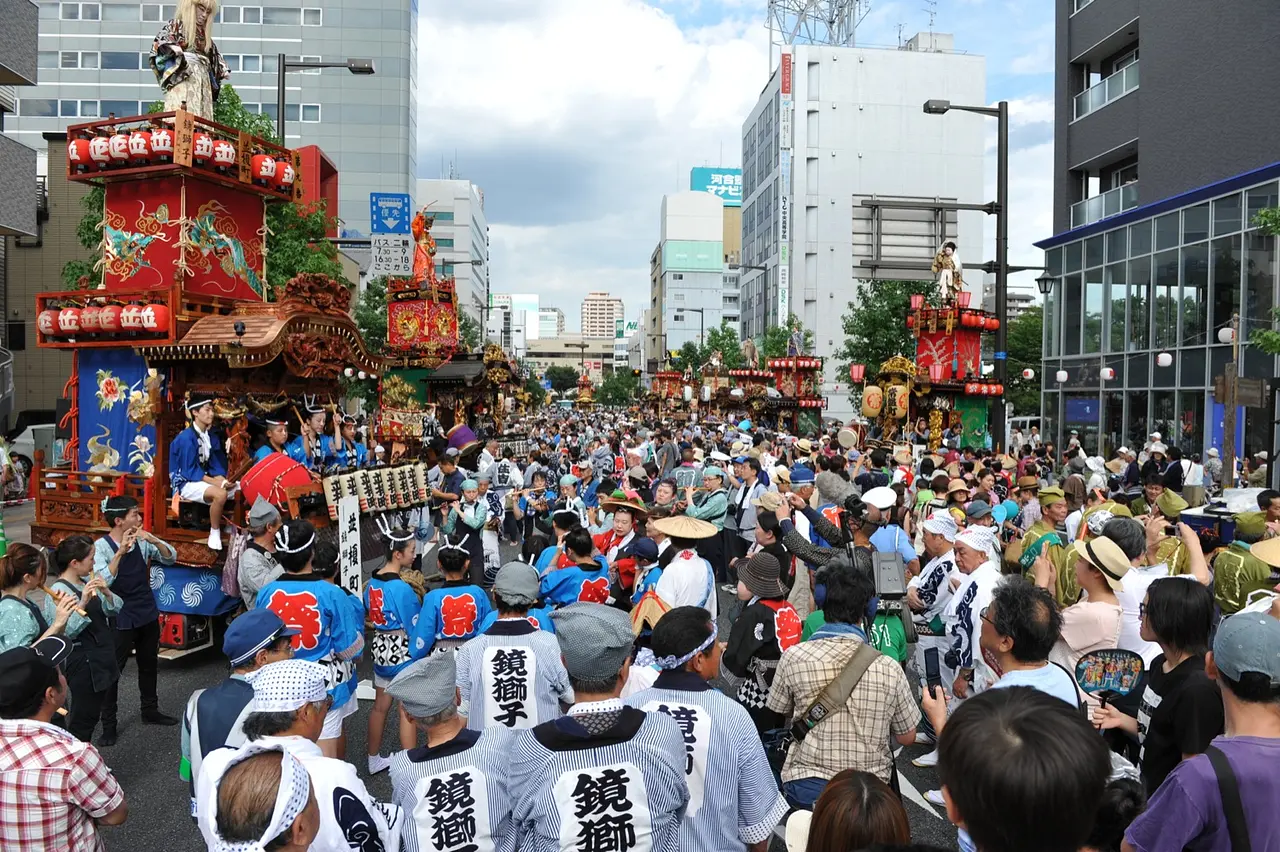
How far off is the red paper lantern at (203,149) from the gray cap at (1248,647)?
10882 millimetres

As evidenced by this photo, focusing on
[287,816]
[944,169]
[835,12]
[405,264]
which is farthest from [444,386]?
[835,12]

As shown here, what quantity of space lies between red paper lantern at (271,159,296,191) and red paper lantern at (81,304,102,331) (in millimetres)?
2833

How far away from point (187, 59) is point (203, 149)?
1564 millimetres

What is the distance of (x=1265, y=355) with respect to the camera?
759 inches

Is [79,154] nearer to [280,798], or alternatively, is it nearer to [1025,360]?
[280,798]

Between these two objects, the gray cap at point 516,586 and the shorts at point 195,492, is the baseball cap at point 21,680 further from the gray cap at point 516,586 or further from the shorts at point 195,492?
the shorts at point 195,492

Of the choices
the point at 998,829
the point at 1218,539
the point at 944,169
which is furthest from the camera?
the point at 944,169

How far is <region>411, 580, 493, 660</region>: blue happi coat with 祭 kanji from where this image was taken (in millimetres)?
5441

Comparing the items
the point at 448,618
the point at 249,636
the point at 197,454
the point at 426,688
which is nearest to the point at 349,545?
the point at 197,454

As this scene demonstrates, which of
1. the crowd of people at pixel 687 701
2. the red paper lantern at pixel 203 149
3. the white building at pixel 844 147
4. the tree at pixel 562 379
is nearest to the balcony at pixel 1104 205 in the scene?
the crowd of people at pixel 687 701

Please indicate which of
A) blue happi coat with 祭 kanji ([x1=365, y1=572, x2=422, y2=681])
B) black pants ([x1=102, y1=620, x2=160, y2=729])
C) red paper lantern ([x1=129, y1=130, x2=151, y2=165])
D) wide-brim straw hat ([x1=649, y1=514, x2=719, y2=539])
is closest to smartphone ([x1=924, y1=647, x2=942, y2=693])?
wide-brim straw hat ([x1=649, y1=514, x2=719, y2=539])

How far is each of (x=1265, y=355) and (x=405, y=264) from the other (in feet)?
78.3

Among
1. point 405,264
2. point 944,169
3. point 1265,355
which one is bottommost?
point 1265,355

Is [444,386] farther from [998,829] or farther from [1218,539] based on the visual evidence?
[998,829]
